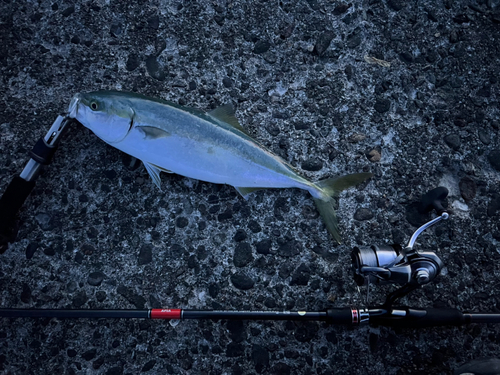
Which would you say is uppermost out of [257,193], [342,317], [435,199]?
[435,199]

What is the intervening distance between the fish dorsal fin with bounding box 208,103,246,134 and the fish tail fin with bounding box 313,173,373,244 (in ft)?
2.42

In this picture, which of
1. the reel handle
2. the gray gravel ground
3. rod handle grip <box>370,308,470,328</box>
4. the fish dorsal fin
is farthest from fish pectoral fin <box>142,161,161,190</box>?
the reel handle

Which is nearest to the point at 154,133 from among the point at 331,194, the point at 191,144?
the point at 191,144

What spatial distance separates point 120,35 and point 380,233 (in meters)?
2.60

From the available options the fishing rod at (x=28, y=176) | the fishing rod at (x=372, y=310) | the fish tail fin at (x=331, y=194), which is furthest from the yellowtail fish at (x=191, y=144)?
the fishing rod at (x=372, y=310)

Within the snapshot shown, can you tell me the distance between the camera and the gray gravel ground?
253 cm

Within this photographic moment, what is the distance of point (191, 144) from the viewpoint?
249 cm

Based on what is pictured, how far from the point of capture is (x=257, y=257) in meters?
2.64

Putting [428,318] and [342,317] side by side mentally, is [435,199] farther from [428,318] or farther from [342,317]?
[342,317]

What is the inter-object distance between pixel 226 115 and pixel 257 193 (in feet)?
2.07

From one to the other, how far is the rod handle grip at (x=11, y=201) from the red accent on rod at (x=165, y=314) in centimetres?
124

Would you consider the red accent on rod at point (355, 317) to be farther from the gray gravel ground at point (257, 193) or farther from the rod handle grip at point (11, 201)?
the rod handle grip at point (11, 201)

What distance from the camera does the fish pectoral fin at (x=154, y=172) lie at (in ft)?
8.47

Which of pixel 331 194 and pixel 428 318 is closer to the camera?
pixel 428 318
